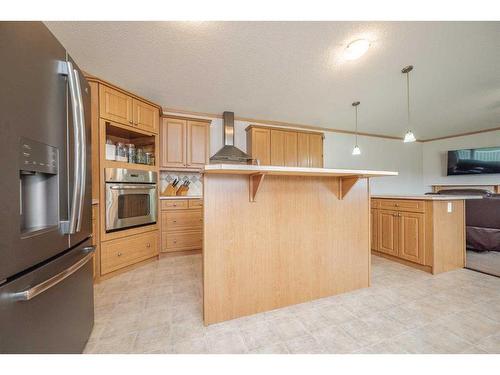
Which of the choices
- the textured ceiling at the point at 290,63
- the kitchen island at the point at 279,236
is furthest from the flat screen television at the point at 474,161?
the kitchen island at the point at 279,236

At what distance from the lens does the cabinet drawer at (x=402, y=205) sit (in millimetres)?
2363

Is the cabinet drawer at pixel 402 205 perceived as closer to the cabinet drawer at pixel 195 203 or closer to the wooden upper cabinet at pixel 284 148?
the wooden upper cabinet at pixel 284 148

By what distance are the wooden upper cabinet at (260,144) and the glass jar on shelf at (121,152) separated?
79.9 inches

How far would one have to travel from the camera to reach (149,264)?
8.86 feet

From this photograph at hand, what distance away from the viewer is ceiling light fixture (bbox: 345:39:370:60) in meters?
1.89

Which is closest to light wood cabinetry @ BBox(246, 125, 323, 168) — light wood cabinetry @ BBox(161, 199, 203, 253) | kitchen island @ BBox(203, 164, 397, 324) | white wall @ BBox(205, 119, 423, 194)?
white wall @ BBox(205, 119, 423, 194)

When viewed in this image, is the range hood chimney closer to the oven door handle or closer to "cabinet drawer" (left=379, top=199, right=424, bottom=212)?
the oven door handle

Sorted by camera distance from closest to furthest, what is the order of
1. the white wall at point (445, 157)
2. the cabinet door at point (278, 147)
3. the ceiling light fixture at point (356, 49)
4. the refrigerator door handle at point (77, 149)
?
the refrigerator door handle at point (77, 149) < the ceiling light fixture at point (356, 49) < the cabinet door at point (278, 147) < the white wall at point (445, 157)

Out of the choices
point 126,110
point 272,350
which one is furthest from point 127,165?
point 272,350

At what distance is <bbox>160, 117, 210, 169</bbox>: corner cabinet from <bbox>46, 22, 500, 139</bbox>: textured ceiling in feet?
1.06
